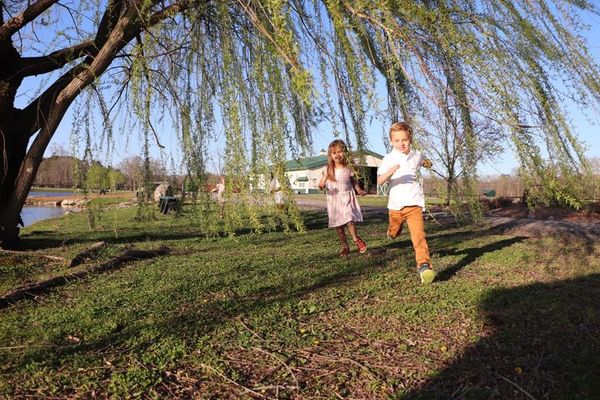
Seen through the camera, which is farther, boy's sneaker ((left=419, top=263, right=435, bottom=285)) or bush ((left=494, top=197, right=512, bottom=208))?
bush ((left=494, top=197, right=512, bottom=208))

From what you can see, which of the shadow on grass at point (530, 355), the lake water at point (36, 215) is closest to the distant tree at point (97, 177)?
the shadow on grass at point (530, 355)

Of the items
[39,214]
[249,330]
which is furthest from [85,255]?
[39,214]

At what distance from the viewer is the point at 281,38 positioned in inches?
106

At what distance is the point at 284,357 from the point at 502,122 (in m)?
1.99

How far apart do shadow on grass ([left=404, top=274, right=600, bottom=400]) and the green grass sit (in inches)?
0.4

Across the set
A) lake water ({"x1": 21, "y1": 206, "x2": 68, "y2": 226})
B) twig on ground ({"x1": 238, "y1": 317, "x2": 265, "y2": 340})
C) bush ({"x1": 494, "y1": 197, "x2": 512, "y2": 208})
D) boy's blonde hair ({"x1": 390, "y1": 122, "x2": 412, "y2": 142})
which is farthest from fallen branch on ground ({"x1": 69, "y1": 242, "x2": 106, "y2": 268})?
bush ({"x1": 494, "y1": 197, "x2": 512, "y2": 208})

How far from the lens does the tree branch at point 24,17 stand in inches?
247

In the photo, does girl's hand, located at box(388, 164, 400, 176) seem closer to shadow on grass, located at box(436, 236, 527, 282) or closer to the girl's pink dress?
shadow on grass, located at box(436, 236, 527, 282)

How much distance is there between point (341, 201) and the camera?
22.4ft

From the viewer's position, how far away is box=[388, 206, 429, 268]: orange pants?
4934 millimetres

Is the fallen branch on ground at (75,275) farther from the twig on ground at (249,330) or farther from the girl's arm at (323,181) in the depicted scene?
the girl's arm at (323,181)

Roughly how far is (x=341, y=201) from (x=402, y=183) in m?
1.70

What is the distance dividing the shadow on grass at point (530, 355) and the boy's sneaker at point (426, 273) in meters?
0.63

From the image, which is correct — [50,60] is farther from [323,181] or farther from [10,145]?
[323,181]
